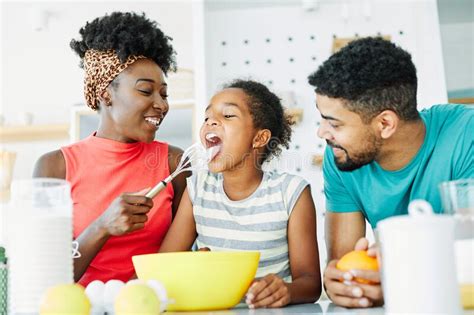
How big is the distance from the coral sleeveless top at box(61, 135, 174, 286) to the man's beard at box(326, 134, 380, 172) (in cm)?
50

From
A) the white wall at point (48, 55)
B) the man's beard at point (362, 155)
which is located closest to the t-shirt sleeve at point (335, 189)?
the man's beard at point (362, 155)

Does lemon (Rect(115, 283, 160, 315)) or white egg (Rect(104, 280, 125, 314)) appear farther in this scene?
white egg (Rect(104, 280, 125, 314))

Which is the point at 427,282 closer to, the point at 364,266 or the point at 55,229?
the point at 364,266

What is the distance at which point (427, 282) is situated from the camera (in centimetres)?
67

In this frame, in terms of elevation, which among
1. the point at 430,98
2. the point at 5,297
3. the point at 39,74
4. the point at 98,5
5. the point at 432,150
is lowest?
the point at 5,297

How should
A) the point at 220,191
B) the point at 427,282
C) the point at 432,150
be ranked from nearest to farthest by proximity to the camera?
the point at 427,282, the point at 432,150, the point at 220,191

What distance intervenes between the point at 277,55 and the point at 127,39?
1.30 meters

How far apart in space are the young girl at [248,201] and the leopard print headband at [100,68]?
273 millimetres

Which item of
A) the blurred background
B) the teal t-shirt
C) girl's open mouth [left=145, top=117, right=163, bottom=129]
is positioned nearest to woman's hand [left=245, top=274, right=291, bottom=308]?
the teal t-shirt

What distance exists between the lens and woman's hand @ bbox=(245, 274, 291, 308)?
995 millimetres

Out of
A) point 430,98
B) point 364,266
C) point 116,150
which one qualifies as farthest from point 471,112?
point 430,98

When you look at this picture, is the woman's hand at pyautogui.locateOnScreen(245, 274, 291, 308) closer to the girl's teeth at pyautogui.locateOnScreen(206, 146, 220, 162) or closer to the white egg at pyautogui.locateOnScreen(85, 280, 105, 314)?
the white egg at pyautogui.locateOnScreen(85, 280, 105, 314)

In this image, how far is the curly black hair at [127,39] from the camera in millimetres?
1577

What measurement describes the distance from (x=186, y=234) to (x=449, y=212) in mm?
787
